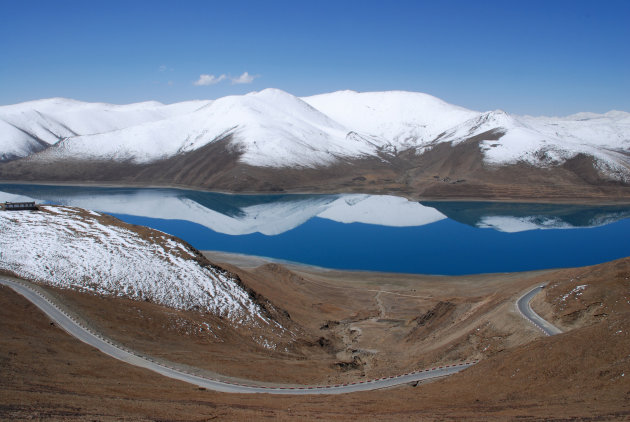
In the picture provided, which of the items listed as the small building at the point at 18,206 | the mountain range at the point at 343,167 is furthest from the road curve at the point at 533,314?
the mountain range at the point at 343,167

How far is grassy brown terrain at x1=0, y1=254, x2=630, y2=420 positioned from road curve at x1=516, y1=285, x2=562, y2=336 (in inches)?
23.6

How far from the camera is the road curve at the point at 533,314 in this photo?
28.9 metres

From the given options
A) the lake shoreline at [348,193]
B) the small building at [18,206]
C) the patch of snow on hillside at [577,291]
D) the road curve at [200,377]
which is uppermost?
the lake shoreline at [348,193]

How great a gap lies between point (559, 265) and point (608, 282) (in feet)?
133

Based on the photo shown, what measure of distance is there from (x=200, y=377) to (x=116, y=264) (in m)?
16.2

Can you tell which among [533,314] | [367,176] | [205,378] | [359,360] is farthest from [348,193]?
[205,378]

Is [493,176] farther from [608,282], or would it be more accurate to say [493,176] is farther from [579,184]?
[608,282]

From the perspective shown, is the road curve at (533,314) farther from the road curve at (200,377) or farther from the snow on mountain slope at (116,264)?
the snow on mountain slope at (116,264)

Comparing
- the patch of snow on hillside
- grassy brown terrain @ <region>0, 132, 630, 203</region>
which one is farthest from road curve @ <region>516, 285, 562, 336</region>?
grassy brown terrain @ <region>0, 132, 630, 203</region>

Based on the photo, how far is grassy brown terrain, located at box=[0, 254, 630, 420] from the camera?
59.2 feet

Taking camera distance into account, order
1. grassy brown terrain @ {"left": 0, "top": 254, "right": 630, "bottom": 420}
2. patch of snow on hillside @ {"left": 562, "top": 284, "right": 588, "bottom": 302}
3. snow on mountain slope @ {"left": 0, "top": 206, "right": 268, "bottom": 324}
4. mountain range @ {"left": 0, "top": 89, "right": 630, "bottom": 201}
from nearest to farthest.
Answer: grassy brown terrain @ {"left": 0, "top": 254, "right": 630, "bottom": 420}, patch of snow on hillside @ {"left": 562, "top": 284, "right": 588, "bottom": 302}, snow on mountain slope @ {"left": 0, "top": 206, "right": 268, "bottom": 324}, mountain range @ {"left": 0, "top": 89, "right": 630, "bottom": 201}

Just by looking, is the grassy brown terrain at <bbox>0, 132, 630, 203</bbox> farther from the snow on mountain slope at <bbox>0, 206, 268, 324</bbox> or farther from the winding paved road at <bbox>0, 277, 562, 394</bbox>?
the winding paved road at <bbox>0, 277, 562, 394</bbox>

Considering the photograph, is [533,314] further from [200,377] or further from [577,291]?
[200,377]

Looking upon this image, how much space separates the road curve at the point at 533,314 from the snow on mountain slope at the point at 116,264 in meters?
18.9
